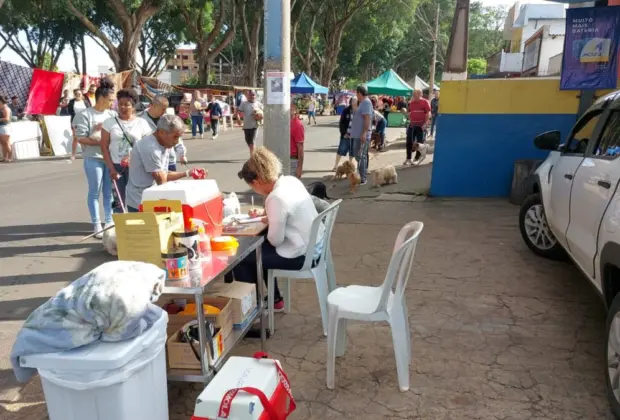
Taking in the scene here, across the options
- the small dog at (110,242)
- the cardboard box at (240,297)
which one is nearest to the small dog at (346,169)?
the small dog at (110,242)

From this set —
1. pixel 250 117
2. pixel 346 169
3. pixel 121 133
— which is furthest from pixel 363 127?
pixel 121 133

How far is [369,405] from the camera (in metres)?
3.02

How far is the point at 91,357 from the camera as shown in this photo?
2.07 metres

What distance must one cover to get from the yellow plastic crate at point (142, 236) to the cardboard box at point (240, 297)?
2.30 ft

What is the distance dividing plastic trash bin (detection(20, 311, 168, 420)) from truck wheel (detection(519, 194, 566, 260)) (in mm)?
4459

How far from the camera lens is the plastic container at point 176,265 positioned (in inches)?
104

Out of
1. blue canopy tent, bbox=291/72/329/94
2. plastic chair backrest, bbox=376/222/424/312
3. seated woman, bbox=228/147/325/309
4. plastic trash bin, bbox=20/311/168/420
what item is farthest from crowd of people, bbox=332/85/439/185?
blue canopy tent, bbox=291/72/329/94

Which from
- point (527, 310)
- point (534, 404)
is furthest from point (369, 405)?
point (527, 310)

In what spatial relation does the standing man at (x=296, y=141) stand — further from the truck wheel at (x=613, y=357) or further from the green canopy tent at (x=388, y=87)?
the green canopy tent at (x=388, y=87)

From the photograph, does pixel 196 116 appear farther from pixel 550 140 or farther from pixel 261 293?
pixel 261 293

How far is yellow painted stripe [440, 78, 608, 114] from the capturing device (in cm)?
779

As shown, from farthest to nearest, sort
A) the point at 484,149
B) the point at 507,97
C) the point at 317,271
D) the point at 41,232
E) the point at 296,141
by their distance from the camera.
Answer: the point at 296,141 < the point at 484,149 < the point at 507,97 < the point at 41,232 < the point at 317,271

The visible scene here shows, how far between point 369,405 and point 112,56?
22.3 metres

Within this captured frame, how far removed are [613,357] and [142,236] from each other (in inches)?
106
